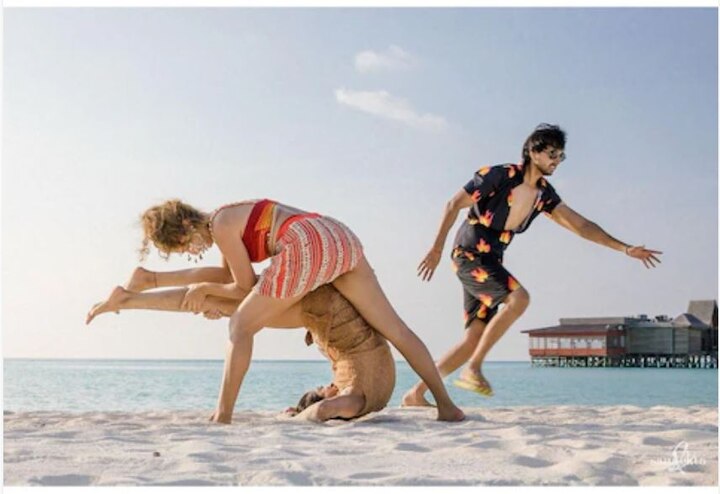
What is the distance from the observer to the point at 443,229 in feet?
16.2

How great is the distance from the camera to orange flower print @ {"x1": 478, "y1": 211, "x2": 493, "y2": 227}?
5180 mm

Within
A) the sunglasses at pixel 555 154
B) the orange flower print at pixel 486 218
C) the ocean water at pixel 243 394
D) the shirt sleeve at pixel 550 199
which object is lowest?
the ocean water at pixel 243 394

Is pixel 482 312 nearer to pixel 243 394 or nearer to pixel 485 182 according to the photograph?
pixel 485 182

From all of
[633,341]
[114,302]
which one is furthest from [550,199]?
[633,341]

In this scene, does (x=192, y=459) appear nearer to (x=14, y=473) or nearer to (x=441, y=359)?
(x=14, y=473)

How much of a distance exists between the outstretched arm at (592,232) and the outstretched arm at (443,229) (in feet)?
1.89

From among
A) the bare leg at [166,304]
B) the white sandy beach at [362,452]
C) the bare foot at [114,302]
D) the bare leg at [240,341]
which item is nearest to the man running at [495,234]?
the white sandy beach at [362,452]

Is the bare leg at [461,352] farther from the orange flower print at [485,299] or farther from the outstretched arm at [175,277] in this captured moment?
the outstretched arm at [175,277]

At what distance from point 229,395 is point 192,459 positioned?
1.22m

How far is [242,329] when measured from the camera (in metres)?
4.12

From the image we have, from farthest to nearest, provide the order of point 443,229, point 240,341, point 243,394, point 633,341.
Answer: point 633,341 → point 243,394 → point 443,229 → point 240,341

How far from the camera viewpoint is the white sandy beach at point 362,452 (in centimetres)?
262

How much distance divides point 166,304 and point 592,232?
94.7 inches
